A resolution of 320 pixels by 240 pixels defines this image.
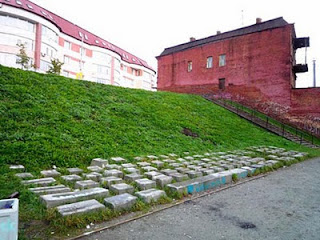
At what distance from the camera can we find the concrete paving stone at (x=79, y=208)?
3021 millimetres

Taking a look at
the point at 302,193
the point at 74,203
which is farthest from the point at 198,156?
the point at 74,203

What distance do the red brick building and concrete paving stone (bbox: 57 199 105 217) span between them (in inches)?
763

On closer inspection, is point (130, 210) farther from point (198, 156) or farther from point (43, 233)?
point (198, 156)

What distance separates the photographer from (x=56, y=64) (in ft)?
77.3

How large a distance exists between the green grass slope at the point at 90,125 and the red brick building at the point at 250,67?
24.3 feet

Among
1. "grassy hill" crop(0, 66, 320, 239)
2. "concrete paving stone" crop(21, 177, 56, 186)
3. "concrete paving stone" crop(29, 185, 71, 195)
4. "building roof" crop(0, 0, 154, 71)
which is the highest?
"building roof" crop(0, 0, 154, 71)

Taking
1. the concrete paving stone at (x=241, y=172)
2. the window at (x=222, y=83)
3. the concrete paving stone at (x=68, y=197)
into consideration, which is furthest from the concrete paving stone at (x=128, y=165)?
the window at (x=222, y=83)

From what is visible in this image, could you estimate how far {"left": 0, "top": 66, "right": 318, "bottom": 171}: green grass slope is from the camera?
6.00 metres

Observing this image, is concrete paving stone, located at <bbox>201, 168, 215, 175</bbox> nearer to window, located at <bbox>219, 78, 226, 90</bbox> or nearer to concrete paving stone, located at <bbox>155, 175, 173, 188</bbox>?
concrete paving stone, located at <bbox>155, 175, 173, 188</bbox>

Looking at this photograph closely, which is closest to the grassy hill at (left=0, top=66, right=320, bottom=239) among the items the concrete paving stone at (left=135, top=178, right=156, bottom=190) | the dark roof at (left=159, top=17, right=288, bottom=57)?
the concrete paving stone at (left=135, top=178, right=156, bottom=190)

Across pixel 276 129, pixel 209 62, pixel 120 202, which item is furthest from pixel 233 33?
pixel 120 202

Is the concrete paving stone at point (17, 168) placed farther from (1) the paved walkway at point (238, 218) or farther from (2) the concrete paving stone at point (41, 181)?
(1) the paved walkway at point (238, 218)

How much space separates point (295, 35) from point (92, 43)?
1141 inches

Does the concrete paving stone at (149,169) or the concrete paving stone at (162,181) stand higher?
the concrete paving stone at (149,169)
